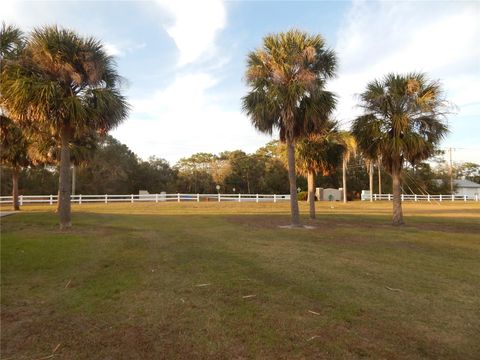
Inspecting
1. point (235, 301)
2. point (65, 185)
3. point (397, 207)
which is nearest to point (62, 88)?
point (65, 185)

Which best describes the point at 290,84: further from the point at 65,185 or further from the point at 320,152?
the point at 65,185

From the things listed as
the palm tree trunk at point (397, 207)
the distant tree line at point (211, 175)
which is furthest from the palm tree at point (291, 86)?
the distant tree line at point (211, 175)

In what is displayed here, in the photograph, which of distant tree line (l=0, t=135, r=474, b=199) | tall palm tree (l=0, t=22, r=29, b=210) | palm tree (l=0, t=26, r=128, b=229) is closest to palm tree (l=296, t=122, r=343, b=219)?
palm tree (l=0, t=26, r=128, b=229)

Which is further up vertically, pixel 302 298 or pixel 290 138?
pixel 290 138

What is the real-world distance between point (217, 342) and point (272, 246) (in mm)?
6806

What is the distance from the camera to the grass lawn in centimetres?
434

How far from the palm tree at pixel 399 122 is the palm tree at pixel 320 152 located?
2.33 meters

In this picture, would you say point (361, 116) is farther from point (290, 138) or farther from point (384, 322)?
point (384, 322)

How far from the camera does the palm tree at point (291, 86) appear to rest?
16328 mm

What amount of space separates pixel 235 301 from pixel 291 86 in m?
11.8

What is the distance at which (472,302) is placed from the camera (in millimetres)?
6047

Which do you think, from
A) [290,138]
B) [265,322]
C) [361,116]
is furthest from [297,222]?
[265,322]

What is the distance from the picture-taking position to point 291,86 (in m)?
16.2

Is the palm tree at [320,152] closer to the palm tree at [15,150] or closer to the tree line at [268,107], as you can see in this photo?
the tree line at [268,107]
